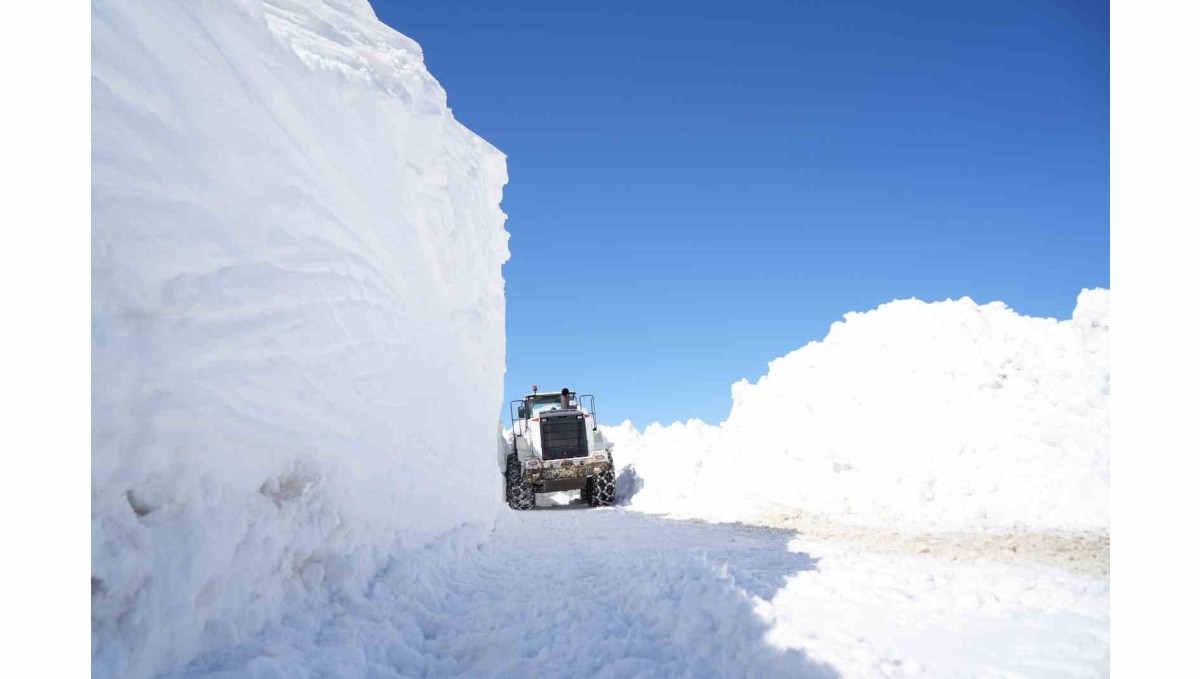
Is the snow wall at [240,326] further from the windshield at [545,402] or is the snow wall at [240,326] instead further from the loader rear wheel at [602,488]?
the windshield at [545,402]

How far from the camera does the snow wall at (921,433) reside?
9.71 meters

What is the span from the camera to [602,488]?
51.3 feet

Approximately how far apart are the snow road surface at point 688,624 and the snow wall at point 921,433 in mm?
4987

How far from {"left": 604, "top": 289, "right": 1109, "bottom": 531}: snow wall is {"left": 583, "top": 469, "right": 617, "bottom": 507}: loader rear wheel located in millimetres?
700

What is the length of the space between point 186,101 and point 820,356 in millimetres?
15862

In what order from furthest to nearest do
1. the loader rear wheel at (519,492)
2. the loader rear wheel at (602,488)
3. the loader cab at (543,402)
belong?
the loader cab at (543,402) → the loader rear wheel at (602,488) → the loader rear wheel at (519,492)

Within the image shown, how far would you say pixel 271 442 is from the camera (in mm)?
3078

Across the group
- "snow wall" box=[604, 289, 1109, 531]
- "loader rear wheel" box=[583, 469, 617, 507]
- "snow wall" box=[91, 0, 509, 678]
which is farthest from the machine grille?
Result: "snow wall" box=[91, 0, 509, 678]

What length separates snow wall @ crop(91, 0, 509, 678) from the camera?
2121mm

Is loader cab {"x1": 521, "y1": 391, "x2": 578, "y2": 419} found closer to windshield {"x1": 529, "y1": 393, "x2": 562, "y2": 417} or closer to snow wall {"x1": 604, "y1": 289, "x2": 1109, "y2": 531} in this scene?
windshield {"x1": 529, "y1": 393, "x2": 562, "y2": 417}

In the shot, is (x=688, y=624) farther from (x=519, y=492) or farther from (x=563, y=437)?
(x=563, y=437)

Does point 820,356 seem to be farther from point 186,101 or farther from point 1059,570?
point 186,101

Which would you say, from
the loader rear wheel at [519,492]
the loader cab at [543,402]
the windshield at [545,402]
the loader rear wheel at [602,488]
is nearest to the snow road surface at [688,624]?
the loader rear wheel at [519,492]

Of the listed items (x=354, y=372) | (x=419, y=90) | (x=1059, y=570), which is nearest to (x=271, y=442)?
(x=354, y=372)
